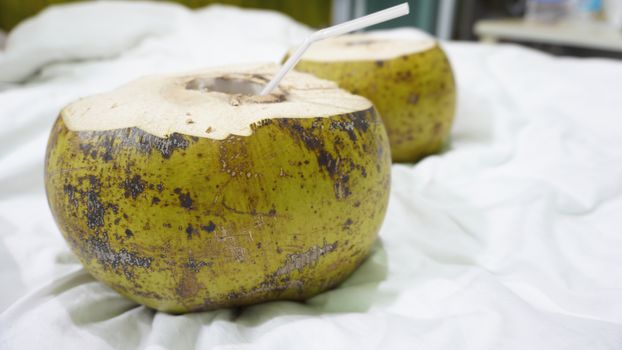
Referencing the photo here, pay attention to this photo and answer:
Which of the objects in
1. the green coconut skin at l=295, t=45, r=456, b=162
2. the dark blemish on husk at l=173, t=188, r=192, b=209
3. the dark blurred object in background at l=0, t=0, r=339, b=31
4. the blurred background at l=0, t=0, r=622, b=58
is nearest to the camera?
the dark blemish on husk at l=173, t=188, r=192, b=209

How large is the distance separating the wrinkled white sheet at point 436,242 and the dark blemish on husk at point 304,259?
6 cm

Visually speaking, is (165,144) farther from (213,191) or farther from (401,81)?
(401,81)

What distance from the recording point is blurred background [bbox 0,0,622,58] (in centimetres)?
239

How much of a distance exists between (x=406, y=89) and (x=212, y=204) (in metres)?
0.56

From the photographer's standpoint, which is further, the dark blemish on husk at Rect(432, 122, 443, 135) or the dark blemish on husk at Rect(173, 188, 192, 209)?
the dark blemish on husk at Rect(432, 122, 443, 135)

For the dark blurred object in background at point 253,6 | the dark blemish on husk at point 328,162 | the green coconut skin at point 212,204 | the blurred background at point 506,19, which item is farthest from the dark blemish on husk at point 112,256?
the blurred background at point 506,19

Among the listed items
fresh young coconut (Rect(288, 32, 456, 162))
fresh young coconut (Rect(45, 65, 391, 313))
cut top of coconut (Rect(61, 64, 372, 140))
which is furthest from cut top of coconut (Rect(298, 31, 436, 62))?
fresh young coconut (Rect(45, 65, 391, 313))

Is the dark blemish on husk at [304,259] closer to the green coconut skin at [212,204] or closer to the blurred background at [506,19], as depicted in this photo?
the green coconut skin at [212,204]

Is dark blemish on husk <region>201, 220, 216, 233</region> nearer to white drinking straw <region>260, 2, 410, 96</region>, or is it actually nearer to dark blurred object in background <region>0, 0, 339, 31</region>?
white drinking straw <region>260, 2, 410, 96</region>

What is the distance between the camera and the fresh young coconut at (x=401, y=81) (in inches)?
36.8

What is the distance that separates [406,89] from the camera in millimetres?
947

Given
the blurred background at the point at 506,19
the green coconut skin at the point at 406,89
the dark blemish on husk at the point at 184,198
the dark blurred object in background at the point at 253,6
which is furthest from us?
the blurred background at the point at 506,19

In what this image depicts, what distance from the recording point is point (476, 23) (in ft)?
9.40

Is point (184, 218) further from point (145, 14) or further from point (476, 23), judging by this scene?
point (476, 23)
